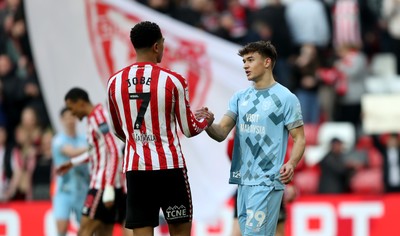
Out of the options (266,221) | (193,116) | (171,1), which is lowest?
(266,221)

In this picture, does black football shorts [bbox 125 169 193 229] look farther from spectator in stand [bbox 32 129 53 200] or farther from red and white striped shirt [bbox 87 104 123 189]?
spectator in stand [bbox 32 129 53 200]

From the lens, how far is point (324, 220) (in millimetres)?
16031

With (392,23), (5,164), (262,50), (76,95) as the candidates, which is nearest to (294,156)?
(262,50)

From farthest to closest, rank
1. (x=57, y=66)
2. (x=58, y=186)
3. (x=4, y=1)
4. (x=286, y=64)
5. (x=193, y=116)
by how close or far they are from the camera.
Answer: (x=4, y=1)
(x=286, y=64)
(x=57, y=66)
(x=58, y=186)
(x=193, y=116)

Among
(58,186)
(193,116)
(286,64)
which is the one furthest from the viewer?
(286,64)

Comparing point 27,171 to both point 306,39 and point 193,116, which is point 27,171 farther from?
point 193,116

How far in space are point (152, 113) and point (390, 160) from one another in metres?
8.44

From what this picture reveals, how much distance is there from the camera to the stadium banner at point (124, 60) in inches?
612

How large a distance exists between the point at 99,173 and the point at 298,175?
5260 millimetres

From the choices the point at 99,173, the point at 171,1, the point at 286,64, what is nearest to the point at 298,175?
the point at 286,64

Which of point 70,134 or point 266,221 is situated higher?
point 70,134

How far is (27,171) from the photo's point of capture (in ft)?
56.8

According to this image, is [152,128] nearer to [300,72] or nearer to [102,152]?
[102,152]

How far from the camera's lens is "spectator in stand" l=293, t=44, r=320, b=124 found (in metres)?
18.3
